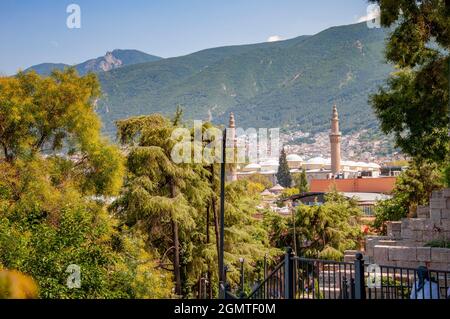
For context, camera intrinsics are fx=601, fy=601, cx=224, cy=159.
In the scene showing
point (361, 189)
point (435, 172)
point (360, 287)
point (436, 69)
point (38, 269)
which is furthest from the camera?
point (361, 189)

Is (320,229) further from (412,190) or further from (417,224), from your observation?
(417,224)

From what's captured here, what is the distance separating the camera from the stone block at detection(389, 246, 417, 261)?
11.6 meters

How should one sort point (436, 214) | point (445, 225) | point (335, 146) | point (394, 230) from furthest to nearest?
point (335, 146)
point (394, 230)
point (436, 214)
point (445, 225)

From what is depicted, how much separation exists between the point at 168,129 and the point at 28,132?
5.33 metres

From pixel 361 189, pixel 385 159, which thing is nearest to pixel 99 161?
pixel 361 189

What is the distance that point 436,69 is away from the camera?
37.7ft

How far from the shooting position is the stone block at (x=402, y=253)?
11.6 meters

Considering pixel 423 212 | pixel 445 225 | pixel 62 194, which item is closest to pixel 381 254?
pixel 445 225

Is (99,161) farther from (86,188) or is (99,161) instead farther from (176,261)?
(176,261)

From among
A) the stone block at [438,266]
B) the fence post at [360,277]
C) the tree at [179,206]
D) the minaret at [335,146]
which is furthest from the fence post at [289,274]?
the minaret at [335,146]

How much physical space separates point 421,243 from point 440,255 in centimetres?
172

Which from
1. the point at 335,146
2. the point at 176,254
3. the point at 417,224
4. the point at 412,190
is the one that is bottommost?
the point at 335,146

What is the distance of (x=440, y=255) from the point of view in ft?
37.2

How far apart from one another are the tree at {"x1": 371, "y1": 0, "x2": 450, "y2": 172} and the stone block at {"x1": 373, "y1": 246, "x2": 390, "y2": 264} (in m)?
3.23
